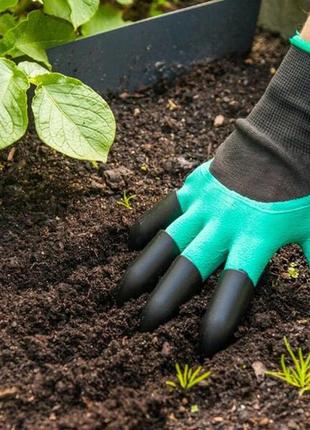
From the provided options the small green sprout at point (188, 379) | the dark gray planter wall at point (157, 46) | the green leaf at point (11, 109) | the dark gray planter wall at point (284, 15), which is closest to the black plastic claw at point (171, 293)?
the small green sprout at point (188, 379)

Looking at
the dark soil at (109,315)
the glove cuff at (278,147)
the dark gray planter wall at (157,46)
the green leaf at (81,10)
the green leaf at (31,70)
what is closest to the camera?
the dark soil at (109,315)

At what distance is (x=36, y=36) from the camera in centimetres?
168

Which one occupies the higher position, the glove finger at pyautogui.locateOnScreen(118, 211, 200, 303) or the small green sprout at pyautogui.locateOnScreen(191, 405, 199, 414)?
the glove finger at pyautogui.locateOnScreen(118, 211, 200, 303)

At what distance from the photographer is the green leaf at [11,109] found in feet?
4.54

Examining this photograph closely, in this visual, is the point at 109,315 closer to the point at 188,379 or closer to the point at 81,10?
the point at 188,379

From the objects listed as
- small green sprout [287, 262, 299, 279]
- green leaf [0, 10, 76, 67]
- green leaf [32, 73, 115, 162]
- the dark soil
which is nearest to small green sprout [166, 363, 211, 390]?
the dark soil

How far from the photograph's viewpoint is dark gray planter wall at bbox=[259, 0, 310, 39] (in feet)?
7.06

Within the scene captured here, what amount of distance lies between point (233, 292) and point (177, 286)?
104 mm

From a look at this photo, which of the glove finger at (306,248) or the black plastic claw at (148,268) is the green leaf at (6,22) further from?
the glove finger at (306,248)

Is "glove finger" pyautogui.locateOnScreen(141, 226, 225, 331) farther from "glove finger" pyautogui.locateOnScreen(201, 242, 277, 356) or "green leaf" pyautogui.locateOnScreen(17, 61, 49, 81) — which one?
"green leaf" pyautogui.locateOnScreen(17, 61, 49, 81)

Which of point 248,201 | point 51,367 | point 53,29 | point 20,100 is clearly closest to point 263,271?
point 248,201

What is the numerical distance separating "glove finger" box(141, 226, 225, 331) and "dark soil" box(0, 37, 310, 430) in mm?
25

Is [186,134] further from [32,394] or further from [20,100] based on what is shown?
[32,394]

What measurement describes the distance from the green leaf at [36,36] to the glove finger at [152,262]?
21.5 inches
